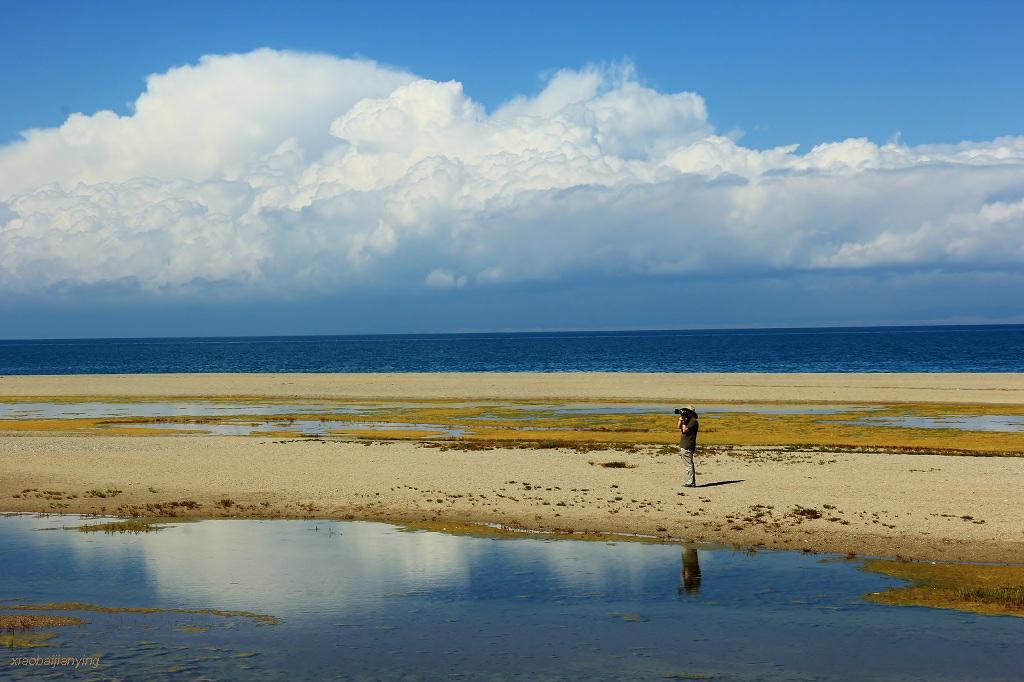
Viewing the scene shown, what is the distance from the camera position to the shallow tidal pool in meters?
15.9

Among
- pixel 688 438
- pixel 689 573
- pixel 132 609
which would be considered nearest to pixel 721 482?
pixel 688 438

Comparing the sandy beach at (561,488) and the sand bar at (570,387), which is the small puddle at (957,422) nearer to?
the sand bar at (570,387)

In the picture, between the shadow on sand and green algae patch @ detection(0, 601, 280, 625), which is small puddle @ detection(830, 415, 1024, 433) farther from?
green algae patch @ detection(0, 601, 280, 625)

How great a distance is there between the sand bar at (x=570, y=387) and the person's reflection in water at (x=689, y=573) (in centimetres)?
5206

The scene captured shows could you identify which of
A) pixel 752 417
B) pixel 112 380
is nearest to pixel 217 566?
pixel 752 417

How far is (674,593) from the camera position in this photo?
20.3 m

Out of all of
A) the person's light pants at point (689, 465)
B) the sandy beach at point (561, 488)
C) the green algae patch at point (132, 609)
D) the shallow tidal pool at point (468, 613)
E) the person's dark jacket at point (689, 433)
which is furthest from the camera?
the person's light pants at point (689, 465)

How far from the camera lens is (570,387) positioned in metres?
90.9

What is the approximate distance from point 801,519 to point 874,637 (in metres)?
9.77

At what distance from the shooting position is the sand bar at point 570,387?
79.6 m

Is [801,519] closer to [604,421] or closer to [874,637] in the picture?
[874,637]

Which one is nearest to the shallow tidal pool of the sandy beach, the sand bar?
the sandy beach

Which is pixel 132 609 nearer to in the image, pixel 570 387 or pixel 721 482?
pixel 721 482

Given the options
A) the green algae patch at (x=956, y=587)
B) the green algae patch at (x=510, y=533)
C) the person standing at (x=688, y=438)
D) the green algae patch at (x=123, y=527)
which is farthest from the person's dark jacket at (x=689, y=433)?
the green algae patch at (x=123, y=527)
